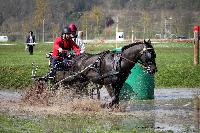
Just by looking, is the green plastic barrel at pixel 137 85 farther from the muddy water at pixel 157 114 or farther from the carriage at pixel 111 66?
the carriage at pixel 111 66

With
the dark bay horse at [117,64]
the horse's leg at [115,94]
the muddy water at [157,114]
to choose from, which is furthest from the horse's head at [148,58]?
the muddy water at [157,114]

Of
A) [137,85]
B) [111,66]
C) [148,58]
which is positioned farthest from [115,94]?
[137,85]

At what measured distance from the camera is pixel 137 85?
1955 cm

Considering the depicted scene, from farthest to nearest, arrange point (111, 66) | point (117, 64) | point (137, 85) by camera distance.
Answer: point (137, 85)
point (111, 66)
point (117, 64)

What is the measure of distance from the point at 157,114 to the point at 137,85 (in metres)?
3.96

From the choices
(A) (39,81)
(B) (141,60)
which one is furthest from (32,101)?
(B) (141,60)

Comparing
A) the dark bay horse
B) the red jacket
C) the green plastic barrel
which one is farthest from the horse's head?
the green plastic barrel

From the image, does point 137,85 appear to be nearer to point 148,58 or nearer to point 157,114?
point 148,58

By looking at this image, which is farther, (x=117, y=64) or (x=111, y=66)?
(x=111, y=66)

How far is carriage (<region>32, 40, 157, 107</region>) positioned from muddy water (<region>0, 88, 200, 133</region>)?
0.77 meters

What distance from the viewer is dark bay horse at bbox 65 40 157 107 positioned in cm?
1641

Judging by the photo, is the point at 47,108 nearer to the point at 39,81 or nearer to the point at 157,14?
the point at 39,81

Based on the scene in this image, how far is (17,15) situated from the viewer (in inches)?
5906

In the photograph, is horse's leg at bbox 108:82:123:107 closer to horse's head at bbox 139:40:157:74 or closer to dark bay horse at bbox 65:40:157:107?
dark bay horse at bbox 65:40:157:107
